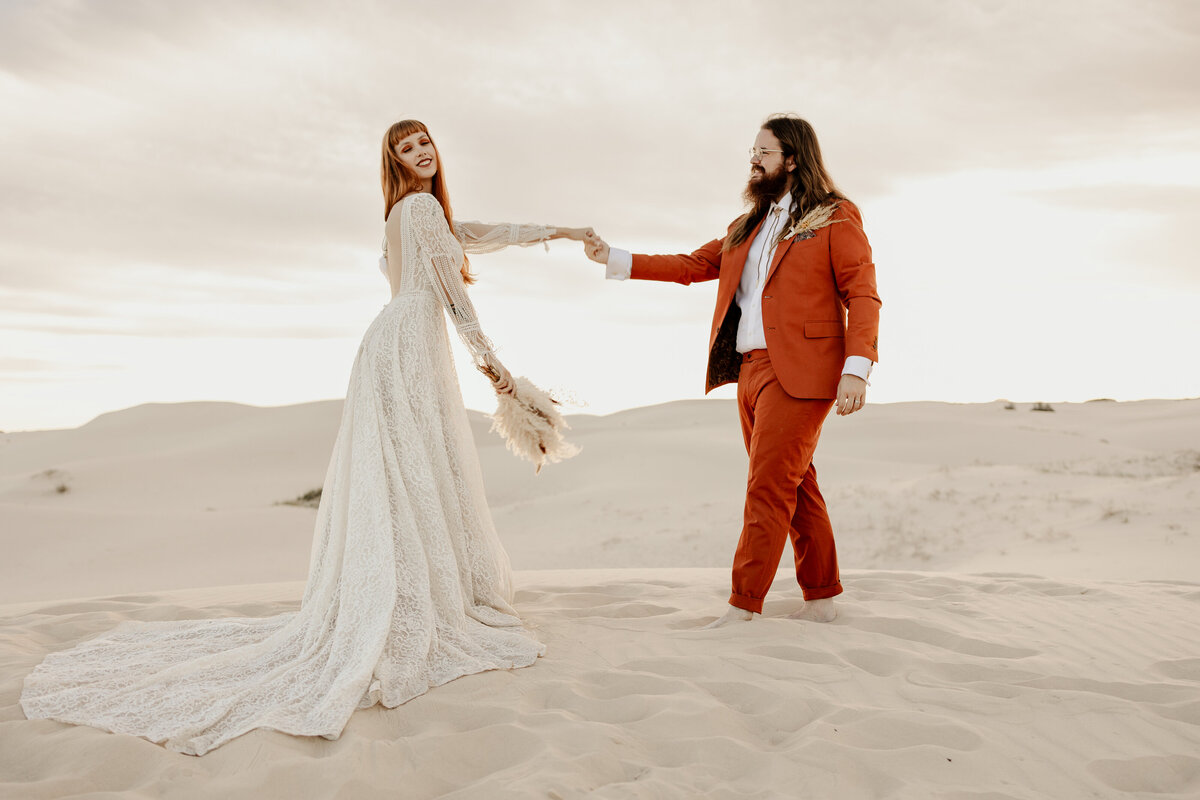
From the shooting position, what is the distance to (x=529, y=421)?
14.9ft

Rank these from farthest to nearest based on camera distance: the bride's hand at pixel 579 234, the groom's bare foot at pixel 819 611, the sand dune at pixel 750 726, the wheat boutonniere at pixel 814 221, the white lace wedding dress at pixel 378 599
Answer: the bride's hand at pixel 579 234, the groom's bare foot at pixel 819 611, the wheat boutonniere at pixel 814 221, the white lace wedding dress at pixel 378 599, the sand dune at pixel 750 726

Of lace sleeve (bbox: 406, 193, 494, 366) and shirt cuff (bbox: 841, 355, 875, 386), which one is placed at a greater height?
lace sleeve (bbox: 406, 193, 494, 366)

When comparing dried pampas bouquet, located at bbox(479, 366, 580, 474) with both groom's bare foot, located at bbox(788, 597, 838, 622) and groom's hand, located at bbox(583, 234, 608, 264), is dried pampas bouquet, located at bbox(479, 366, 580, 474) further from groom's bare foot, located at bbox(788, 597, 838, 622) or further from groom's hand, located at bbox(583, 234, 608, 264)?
groom's bare foot, located at bbox(788, 597, 838, 622)

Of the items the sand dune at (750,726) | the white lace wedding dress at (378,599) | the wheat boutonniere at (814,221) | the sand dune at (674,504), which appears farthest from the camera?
the sand dune at (674,504)

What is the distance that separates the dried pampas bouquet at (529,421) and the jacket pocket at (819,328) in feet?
4.37

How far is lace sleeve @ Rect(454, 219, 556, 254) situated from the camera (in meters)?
4.72

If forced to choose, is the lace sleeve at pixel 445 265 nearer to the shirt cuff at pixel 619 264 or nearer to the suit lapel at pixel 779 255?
the shirt cuff at pixel 619 264

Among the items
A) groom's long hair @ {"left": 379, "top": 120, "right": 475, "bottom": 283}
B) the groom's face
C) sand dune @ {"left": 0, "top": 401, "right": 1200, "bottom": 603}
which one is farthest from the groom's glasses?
sand dune @ {"left": 0, "top": 401, "right": 1200, "bottom": 603}

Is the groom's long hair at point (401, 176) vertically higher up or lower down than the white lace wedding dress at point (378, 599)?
higher up

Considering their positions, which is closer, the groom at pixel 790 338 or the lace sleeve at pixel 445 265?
the lace sleeve at pixel 445 265

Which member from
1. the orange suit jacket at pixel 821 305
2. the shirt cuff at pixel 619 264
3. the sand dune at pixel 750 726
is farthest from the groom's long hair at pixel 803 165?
the sand dune at pixel 750 726

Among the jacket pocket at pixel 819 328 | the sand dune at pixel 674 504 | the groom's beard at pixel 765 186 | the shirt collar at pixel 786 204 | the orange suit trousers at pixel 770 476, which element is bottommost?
the sand dune at pixel 674 504

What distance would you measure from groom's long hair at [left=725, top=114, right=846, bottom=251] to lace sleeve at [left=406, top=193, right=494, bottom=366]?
1.69 m

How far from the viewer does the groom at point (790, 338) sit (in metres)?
4.41
